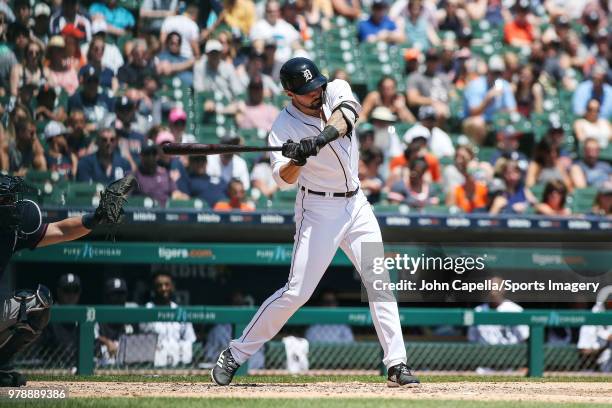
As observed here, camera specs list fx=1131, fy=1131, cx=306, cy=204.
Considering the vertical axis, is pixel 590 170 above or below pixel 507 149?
below

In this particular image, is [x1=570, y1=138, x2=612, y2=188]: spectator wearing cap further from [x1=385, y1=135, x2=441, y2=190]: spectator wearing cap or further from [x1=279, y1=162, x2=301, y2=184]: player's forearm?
[x1=279, y1=162, x2=301, y2=184]: player's forearm

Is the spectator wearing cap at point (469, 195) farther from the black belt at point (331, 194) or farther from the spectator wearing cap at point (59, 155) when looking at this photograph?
the black belt at point (331, 194)

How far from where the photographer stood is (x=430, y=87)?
13.2 m

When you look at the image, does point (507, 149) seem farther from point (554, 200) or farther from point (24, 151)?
point (24, 151)

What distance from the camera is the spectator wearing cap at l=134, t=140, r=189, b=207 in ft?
33.1

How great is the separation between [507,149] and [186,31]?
12.4 feet

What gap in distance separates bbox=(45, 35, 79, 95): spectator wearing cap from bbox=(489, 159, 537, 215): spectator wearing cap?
4353 millimetres

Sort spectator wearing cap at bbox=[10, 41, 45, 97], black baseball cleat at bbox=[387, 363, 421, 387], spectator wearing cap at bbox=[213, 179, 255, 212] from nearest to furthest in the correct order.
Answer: black baseball cleat at bbox=[387, 363, 421, 387] → spectator wearing cap at bbox=[213, 179, 255, 212] → spectator wearing cap at bbox=[10, 41, 45, 97]

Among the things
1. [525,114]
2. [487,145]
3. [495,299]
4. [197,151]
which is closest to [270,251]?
[495,299]

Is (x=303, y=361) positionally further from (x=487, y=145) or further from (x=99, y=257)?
(x=487, y=145)

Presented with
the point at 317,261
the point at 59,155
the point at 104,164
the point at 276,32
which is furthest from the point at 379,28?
the point at 317,261

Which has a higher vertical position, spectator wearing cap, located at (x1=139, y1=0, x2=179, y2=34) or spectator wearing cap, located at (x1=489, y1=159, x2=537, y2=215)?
spectator wearing cap, located at (x1=139, y1=0, x2=179, y2=34)

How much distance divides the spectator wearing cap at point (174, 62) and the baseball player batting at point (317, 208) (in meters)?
5.81

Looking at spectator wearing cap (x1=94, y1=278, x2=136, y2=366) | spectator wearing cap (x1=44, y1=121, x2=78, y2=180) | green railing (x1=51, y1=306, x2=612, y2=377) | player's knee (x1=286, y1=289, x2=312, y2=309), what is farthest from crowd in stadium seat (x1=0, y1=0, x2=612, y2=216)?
player's knee (x1=286, y1=289, x2=312, y2=309)
